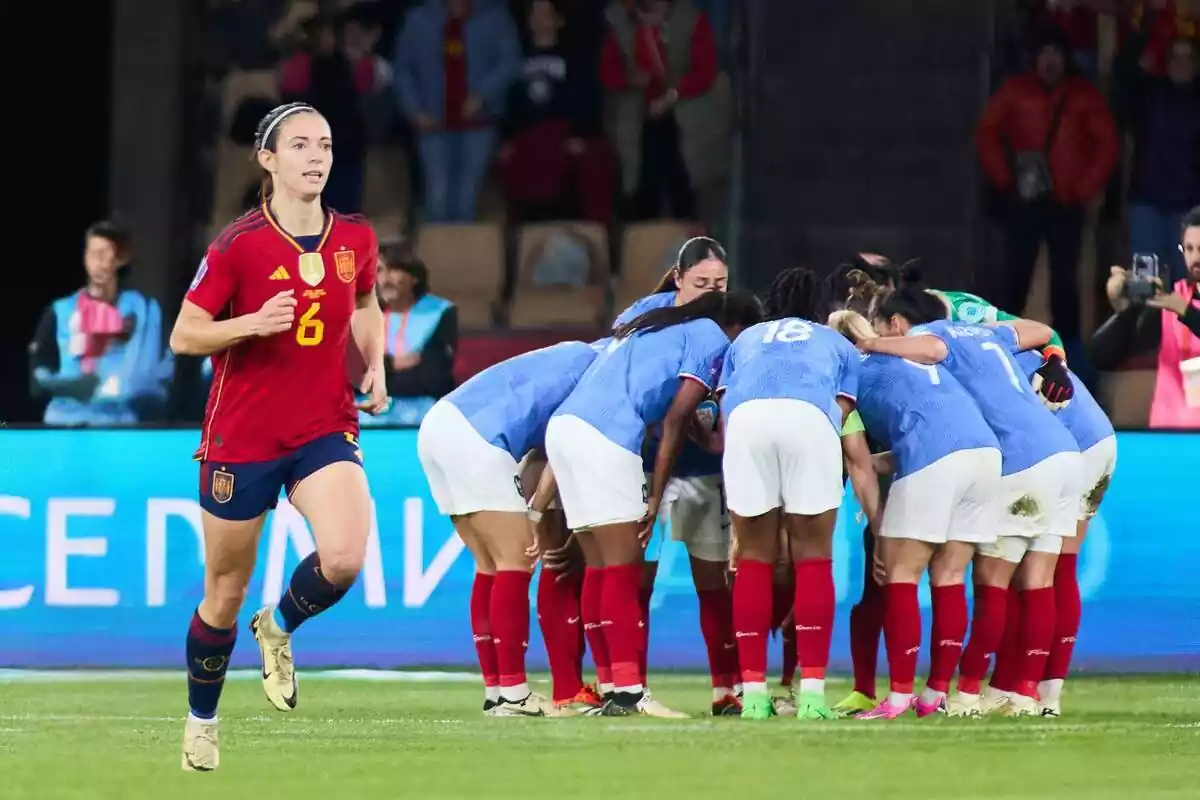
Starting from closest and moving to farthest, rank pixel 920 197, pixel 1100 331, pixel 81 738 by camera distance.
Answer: pixel 81 738 → pixel 1100 331 → pixel 920 197

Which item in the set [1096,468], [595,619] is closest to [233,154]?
[595,619]

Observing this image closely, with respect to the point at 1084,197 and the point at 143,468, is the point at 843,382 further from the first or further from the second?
the point at 1084,197

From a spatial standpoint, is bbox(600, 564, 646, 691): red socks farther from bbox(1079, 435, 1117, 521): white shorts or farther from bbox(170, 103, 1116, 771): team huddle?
bbox(1079, 435, 1117, 521): white shorts

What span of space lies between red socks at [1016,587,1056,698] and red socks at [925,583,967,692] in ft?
1.11

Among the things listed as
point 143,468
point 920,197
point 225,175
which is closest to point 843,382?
point 143,468

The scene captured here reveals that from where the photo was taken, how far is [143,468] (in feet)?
38.0

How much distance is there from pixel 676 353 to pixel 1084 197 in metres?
5.59

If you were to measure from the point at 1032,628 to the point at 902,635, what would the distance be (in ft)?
2.33

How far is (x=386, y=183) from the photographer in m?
15.1

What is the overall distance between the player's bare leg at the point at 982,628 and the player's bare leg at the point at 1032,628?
101 mm

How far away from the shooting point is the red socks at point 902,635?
30.0 ft

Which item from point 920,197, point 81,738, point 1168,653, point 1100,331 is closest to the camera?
point 81,738

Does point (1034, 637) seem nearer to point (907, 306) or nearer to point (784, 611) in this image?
point (784, 611)

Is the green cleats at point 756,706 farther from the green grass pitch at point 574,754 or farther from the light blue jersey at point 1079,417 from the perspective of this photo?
the light blue jersey at point 1079,417
